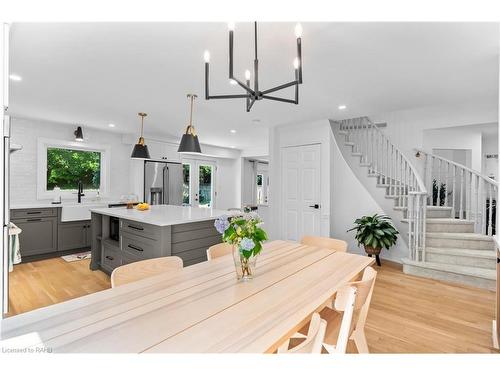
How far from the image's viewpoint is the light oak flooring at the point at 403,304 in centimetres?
214

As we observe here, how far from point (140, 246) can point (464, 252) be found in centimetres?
414

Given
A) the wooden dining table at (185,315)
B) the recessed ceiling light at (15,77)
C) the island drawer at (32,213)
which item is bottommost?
the wooden dining table at (185,315)

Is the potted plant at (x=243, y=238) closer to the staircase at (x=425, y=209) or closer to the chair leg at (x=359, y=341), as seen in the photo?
the chair leg at (x=359, y=341)

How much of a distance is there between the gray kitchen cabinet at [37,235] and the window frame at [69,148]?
0.62 m

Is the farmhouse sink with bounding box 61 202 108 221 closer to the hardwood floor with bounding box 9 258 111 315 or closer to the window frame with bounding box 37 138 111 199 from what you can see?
the window frame with bounding box 37 138 111 199

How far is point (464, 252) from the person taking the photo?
3.69 meters

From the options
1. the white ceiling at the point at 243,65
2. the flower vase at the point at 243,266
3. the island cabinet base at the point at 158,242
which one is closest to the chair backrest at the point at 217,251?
the flower vase at the point at 243,266

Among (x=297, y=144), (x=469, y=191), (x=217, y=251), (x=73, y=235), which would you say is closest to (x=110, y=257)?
(x=73, y=235)

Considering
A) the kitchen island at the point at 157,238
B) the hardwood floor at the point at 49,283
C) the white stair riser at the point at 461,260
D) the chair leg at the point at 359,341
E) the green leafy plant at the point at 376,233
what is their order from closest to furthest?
the chair leg at the point at 359,341, the kitchen island at the point at 157,238, the hardwood floor at the point at 49,283, the white stair riser at the point at 461,260, the green leafy plant at the point at 376,233

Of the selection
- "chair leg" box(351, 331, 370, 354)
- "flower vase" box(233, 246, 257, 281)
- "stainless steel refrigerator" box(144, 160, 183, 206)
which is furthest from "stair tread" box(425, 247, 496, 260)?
"stainless steel refrigerator" box(144, 160, 183, 206)

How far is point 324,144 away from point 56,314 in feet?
14.4

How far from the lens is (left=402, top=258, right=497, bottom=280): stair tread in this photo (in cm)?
330
